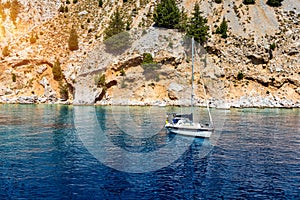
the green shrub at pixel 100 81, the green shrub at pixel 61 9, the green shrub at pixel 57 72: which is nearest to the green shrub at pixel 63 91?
the green shrub at pixel 57 72

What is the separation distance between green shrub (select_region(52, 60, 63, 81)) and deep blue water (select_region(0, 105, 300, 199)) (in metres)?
49.4

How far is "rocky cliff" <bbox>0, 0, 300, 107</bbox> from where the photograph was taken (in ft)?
315

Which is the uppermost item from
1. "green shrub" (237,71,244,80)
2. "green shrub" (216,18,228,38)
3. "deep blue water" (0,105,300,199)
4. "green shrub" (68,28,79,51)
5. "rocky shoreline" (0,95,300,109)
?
"green shrub" (216,18,228,38)

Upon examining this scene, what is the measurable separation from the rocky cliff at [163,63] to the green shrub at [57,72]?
1.16 metres

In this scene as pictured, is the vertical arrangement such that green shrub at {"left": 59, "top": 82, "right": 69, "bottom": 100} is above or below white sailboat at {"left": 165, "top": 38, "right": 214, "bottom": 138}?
above

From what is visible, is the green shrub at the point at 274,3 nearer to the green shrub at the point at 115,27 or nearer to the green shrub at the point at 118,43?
the green shrub at the point at 118,43

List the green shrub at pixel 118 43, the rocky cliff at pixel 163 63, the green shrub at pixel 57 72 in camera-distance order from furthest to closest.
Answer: the green shrub at pixel 57 72, the green shrub at pixel 118 43, the rocky cliff at pixel 163 63

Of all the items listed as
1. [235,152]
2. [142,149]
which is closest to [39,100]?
[142,149]

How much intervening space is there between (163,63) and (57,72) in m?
32.1

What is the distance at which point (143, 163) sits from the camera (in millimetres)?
33875

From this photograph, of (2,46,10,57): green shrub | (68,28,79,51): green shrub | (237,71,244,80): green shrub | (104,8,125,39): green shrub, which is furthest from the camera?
(68,28,79,51): green shrub

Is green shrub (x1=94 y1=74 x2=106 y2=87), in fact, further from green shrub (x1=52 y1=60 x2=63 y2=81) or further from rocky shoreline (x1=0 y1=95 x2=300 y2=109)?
green shrub (x1=52 y1=60 x2=63 y2=81)

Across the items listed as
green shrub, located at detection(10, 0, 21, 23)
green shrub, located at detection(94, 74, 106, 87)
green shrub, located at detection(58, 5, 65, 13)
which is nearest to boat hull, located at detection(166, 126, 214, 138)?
green shrub, located at detection(94, 74, 106, 87)

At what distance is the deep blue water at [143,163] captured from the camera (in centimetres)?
2628
